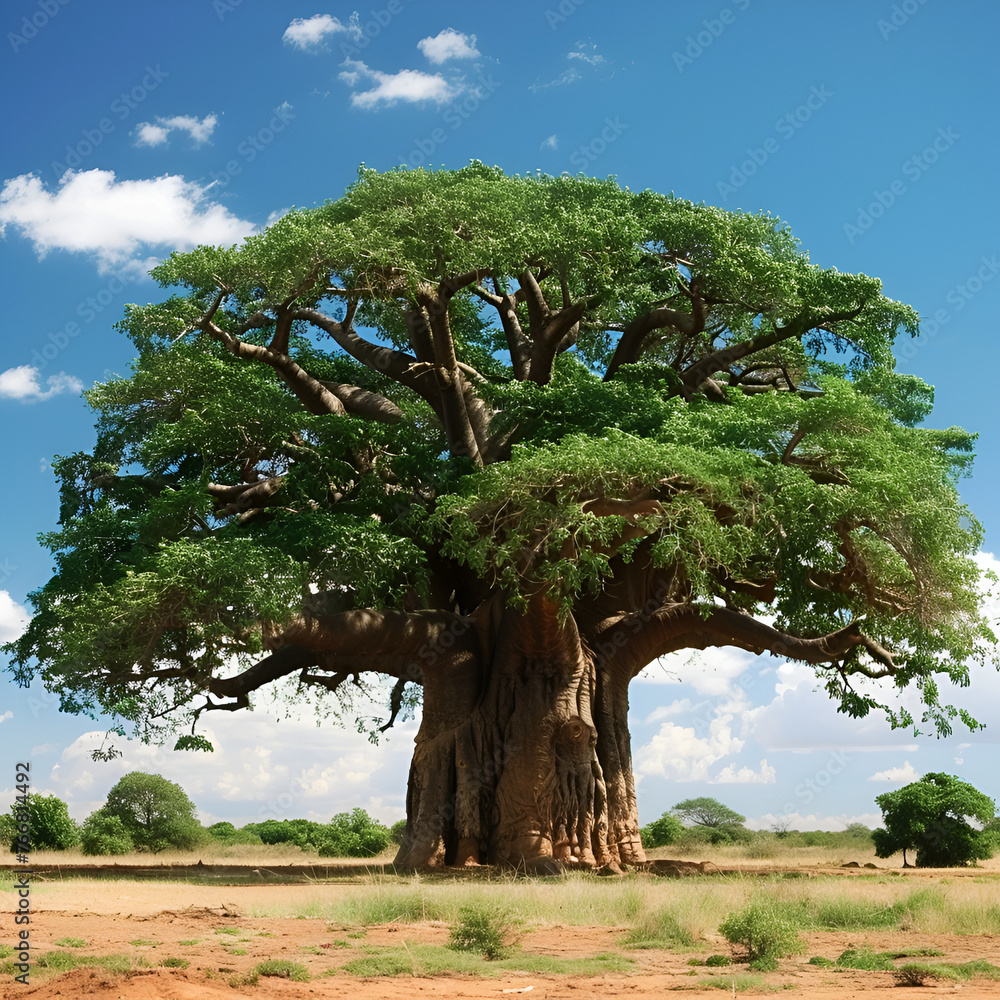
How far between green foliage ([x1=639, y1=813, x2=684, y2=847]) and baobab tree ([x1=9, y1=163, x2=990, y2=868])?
15261mm

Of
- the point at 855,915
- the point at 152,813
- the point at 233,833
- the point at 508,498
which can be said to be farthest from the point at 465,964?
the point at 233,833

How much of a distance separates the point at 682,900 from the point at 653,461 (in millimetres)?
5342

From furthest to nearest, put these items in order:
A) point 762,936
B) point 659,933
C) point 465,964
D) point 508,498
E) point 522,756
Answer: point 522,756 < point 508,498 < point 659,933 < point 762,936 < point 465,964

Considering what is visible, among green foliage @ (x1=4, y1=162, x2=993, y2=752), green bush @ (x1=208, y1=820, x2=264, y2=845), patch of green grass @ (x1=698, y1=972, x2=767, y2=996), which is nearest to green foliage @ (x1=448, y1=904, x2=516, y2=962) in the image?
patch of green grass @ (x1=698, y1=972, x2=767, y2=996)

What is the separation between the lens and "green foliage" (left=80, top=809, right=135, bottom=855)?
25719 millimetres

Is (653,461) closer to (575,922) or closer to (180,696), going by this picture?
(575,922)

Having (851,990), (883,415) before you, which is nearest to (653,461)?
(883,415)

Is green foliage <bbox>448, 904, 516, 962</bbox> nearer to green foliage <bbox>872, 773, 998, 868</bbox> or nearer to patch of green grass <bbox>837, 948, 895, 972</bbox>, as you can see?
patch of green grass <bbox>837, 948, 895, 972</bbox>

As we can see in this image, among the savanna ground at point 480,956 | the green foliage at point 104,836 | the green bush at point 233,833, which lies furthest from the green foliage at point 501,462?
the green bush at point 233,833

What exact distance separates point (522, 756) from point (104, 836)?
1529cm

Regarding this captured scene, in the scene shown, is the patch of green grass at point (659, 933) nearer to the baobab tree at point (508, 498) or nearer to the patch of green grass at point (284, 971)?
the patch of green grass at point (284, 971)

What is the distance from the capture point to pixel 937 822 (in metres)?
22.8

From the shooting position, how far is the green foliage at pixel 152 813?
94.6 ft

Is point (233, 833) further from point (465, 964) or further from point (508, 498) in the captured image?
point (465, 964)
